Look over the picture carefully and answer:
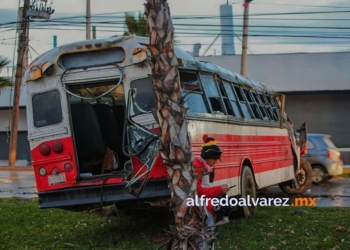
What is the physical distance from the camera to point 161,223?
1076cm

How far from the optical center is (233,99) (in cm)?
1141

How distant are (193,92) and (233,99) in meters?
1.98

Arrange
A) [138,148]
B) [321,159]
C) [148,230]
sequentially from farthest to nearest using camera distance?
[321,159]
[148,230]
[138,148]

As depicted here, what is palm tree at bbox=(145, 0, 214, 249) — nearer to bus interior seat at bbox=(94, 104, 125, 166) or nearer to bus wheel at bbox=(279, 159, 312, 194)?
bus interior seat at bbox=(94, 104, 125, 166)

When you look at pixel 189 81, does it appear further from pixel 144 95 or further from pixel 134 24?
pixel 134 24

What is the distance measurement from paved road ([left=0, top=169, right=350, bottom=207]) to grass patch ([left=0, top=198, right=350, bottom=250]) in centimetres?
237

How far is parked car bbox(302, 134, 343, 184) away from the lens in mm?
17594

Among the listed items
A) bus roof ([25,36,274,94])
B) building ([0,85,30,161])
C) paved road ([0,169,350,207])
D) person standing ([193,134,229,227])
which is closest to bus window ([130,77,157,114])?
bus roof ([25,36,274,94])

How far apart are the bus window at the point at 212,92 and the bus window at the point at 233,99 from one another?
1.99ft

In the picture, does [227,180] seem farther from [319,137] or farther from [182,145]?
[319,137]

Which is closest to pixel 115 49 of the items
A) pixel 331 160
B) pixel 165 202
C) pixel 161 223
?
pixel 165 202

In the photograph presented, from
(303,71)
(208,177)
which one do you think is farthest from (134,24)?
(208,177)

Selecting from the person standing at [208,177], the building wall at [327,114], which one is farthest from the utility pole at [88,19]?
the person standing at [208,177]

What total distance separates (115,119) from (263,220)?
3130 mm
